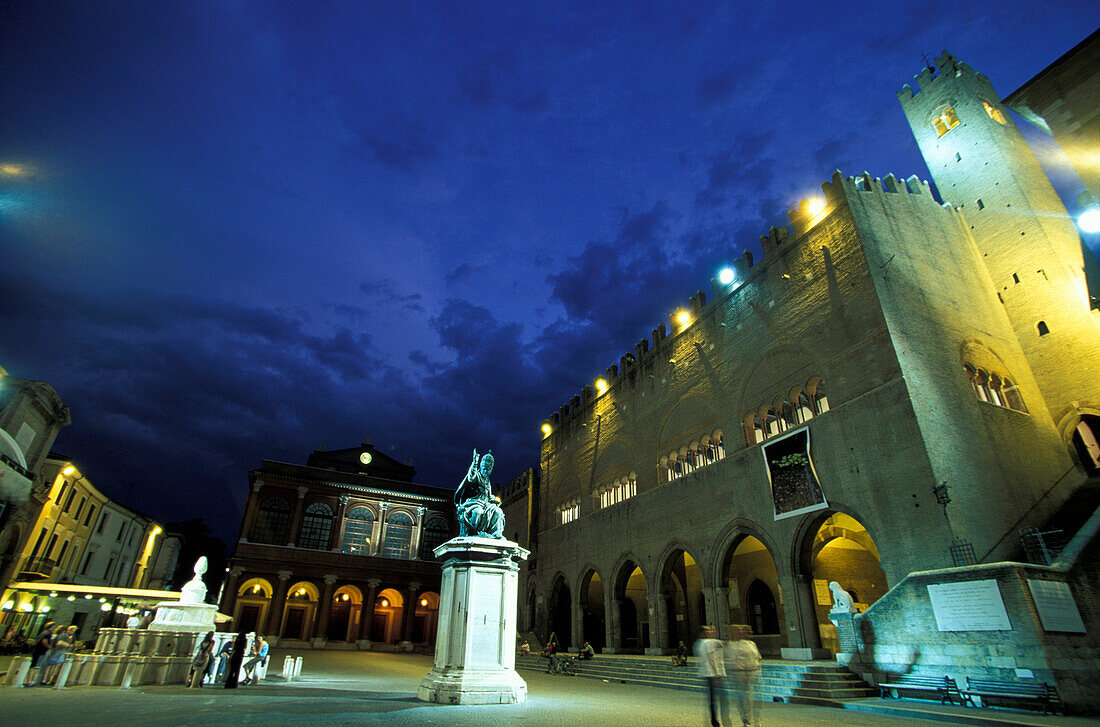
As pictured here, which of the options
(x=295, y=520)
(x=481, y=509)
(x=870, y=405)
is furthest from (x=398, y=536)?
(x=870, y=405)

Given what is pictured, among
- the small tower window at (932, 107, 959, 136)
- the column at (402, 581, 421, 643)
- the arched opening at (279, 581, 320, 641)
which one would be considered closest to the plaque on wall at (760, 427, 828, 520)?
the small tower window at (932, 107, 959, 136)

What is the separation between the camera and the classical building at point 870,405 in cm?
1266

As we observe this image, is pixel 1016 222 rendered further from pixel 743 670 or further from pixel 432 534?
pixel 432 534

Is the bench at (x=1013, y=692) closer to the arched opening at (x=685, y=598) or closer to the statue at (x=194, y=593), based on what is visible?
the arched opening at (x=685, y=598)

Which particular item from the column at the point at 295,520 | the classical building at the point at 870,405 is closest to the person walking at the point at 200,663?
the classical building at the point at 870,405

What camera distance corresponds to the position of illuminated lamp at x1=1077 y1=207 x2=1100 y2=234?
7477 millimetres

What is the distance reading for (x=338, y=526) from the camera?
113 ft

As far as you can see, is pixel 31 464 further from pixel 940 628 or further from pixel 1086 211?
pixel 1086 211

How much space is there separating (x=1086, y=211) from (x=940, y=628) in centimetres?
774

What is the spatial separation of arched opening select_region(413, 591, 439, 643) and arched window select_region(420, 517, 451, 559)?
2747 mm

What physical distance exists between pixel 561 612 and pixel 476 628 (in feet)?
71.1

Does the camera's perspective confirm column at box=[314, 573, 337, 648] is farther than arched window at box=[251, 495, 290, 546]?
No

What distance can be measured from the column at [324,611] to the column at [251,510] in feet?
18.4

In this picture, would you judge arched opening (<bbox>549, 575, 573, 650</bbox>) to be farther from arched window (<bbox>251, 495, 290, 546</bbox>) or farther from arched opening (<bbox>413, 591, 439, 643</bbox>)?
arched window (<bbox>251, 495, 290, 546</bbox>)
